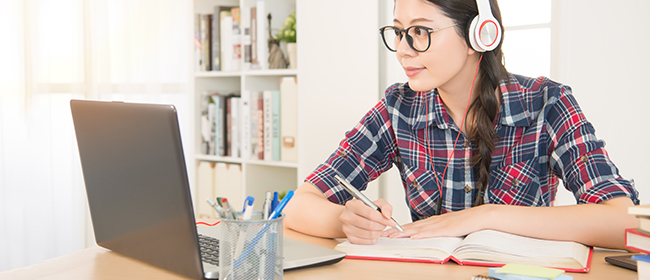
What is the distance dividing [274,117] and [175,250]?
1.63 metres

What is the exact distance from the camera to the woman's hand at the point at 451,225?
3.27 ft

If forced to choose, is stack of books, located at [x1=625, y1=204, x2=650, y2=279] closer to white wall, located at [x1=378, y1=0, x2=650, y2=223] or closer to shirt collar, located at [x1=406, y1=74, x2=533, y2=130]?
shirt collar, located at [x1=406, y1=74, x2=533, y2=130]

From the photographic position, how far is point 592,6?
198 cm

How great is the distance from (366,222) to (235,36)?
1.67 meters

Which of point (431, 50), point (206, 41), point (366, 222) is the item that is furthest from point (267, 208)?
point (206, 41)

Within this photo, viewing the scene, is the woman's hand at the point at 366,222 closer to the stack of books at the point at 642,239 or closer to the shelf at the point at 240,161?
the stack of books at the point at 642,239

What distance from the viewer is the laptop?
0.72m

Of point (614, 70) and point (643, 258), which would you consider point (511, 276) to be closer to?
point (643, 258)

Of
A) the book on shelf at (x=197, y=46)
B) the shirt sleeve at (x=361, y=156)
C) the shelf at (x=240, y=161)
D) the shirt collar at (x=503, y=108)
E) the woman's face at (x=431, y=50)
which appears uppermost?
the book on shelf at (x=197, y=46)

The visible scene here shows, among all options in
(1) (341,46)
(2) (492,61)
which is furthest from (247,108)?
(2) (492,61)

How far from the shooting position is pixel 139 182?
31.2 inches

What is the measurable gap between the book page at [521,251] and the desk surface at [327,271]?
0.8 inches

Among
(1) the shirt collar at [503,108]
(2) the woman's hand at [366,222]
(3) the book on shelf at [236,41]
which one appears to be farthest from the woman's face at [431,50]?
(3) the book on shelf at [236,41]

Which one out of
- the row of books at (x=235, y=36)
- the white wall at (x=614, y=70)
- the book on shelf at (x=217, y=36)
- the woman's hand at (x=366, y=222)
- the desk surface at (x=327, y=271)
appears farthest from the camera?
the book on shelf at (x=217, y=36)
